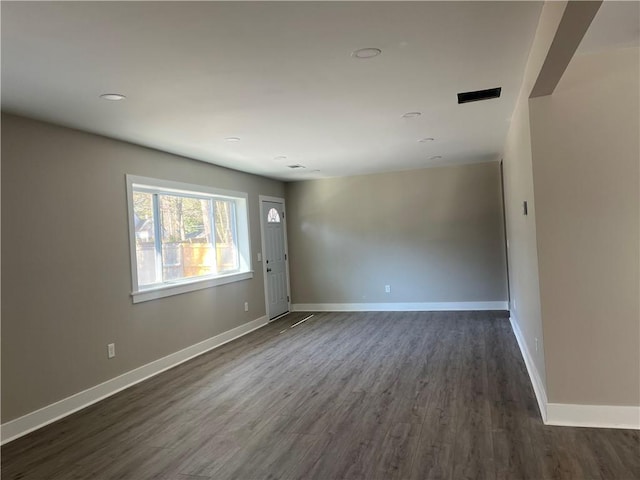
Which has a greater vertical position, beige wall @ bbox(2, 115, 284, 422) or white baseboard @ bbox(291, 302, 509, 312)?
beige wall @ bbox(2, 115, 284, 422)

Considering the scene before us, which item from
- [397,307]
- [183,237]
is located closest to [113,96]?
[183,237]

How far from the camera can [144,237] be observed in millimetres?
4727

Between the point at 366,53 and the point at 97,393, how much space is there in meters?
3.63

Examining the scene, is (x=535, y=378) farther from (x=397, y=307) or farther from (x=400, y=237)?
(x=400, y=237)

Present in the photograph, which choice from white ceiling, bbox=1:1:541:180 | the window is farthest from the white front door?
white ceiling, bbox=1:1:541:180

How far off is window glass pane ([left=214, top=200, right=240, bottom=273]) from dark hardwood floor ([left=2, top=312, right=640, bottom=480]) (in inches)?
66.6

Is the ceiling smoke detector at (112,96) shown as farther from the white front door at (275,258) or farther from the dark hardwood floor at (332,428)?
the white front door at (275,258)

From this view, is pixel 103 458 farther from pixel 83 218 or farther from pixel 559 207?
pixel 559 207

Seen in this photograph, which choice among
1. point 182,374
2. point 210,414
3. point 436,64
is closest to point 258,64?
point 436,64

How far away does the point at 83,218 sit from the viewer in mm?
3906

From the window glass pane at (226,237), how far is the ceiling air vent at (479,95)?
3741 mm

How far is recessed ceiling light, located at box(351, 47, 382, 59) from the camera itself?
2.51 metres

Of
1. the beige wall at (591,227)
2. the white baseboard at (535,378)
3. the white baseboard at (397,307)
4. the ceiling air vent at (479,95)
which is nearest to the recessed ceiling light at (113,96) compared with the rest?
the ceiling air vent at (479,95)

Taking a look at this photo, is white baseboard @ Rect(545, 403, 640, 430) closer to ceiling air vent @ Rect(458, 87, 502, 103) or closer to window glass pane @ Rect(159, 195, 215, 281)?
ceiling air vent @ Rect(458, 87, 502, 103)
